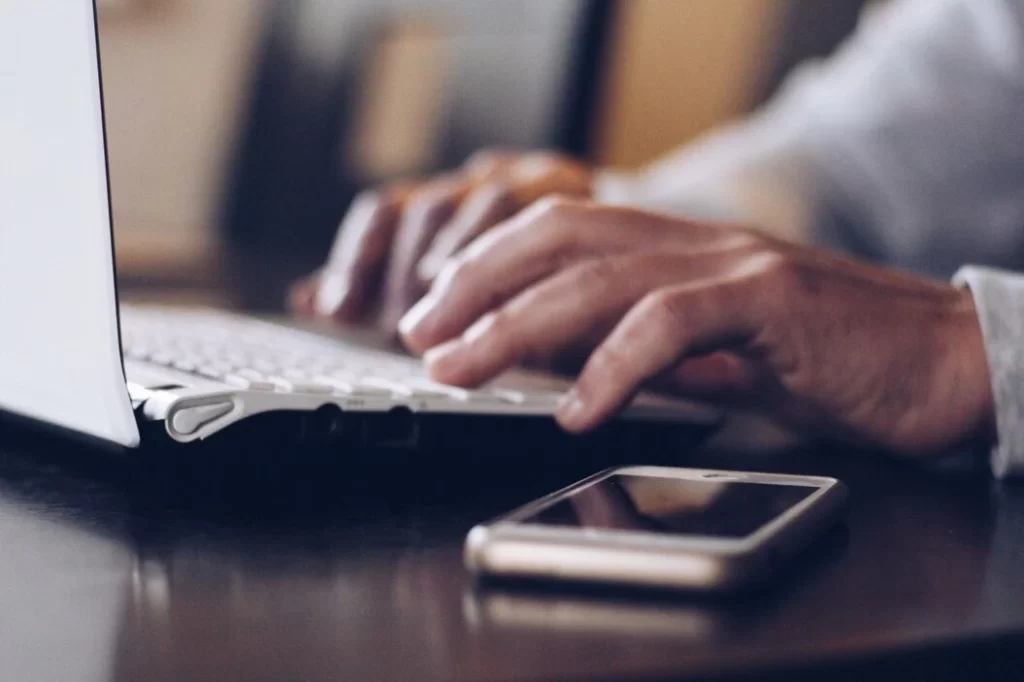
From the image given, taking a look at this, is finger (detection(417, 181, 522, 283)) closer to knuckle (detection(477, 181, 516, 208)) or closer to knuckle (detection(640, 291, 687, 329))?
knuckle (detection(477, 181, 516, 208))

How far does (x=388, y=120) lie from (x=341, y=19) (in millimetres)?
245

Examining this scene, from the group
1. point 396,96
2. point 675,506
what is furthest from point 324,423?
point 396,96

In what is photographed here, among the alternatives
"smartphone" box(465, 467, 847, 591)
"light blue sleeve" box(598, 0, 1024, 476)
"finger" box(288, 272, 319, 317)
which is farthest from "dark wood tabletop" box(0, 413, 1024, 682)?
"light blue sleeve" box(598, 0, 1024, 476)

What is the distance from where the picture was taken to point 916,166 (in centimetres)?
109

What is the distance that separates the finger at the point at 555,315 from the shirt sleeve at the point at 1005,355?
13 cm

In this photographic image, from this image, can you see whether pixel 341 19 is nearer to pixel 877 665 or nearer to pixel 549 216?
pixel 549 216

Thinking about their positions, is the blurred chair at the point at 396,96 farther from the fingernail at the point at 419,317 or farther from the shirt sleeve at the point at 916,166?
the fingernail at the point at 419,317

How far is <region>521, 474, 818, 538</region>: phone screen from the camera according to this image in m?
0.29

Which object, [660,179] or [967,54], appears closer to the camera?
[967,54]

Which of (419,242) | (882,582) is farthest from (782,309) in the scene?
(419,242)

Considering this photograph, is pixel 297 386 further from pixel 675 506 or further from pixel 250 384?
pixel 675 506

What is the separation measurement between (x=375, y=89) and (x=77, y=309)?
1.91m

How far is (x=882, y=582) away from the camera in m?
0.30

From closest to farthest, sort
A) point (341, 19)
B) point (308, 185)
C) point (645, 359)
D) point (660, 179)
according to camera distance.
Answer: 1. point (645, 359)
2. point (660, 179)
3. point (308, 185)
4. point (341, 19)
